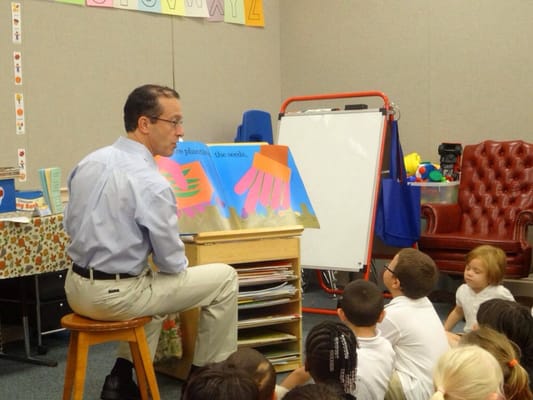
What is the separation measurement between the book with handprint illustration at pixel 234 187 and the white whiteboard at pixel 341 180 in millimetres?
1073

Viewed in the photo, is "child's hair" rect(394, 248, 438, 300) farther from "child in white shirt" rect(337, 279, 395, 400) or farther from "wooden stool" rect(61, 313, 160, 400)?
"wooden stool" rect(61, 313, 160, 400)

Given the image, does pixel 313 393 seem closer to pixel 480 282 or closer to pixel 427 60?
pixel 480 282

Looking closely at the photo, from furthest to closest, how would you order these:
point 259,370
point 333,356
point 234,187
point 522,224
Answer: point 522,224
point 234,187
point 333,356
point 259,370

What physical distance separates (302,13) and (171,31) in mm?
1314

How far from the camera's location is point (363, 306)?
7.83 ft

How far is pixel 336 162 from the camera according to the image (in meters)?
4.86

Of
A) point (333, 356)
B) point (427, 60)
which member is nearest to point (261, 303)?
point (333, 356)

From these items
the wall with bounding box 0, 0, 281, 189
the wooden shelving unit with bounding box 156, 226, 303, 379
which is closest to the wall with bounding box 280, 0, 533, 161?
the wall with bounding box 0, 0, 281, 189

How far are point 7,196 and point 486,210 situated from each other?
3.06 metres

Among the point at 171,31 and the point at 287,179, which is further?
the point at 171,31

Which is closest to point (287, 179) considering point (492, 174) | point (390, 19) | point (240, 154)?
point (240, 154)

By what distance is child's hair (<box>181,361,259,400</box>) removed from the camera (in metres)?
1.43

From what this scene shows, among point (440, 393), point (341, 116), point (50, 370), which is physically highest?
point (341, 116)

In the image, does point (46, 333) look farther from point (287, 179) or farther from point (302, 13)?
point (302, 13)
